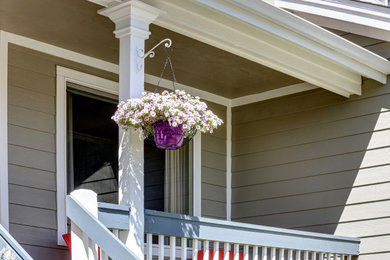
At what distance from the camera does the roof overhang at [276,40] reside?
503 cm

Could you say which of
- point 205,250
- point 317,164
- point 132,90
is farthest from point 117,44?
point 317,164

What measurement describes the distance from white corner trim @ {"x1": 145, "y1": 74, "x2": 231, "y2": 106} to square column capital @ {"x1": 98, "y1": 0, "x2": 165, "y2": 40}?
1940mm

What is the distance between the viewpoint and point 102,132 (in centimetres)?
610

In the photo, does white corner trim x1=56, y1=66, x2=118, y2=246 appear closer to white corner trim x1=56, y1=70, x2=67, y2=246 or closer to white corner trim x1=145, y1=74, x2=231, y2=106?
white corner trim x1=56, y1=70, x2=67, y2=246

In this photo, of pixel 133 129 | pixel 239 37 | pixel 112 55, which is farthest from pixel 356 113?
pixel 133 129

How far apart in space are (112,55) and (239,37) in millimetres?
1218

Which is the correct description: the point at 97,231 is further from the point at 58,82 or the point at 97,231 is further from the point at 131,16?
the point at 58,82

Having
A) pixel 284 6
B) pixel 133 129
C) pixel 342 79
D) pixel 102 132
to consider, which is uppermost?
pixel 284 6

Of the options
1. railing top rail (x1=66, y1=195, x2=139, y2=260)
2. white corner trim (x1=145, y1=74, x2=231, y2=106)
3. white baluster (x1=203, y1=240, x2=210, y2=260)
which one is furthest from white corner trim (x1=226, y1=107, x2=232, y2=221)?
railing top rail (x1=66, y1=195, x2=139, y2=260)

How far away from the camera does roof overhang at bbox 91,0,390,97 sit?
5031 mm

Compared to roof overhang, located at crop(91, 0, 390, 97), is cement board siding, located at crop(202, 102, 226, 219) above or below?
below

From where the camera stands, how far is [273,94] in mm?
7168

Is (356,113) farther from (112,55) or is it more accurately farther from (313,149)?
(112,55)

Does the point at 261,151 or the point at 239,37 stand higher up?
the point at 239,37
